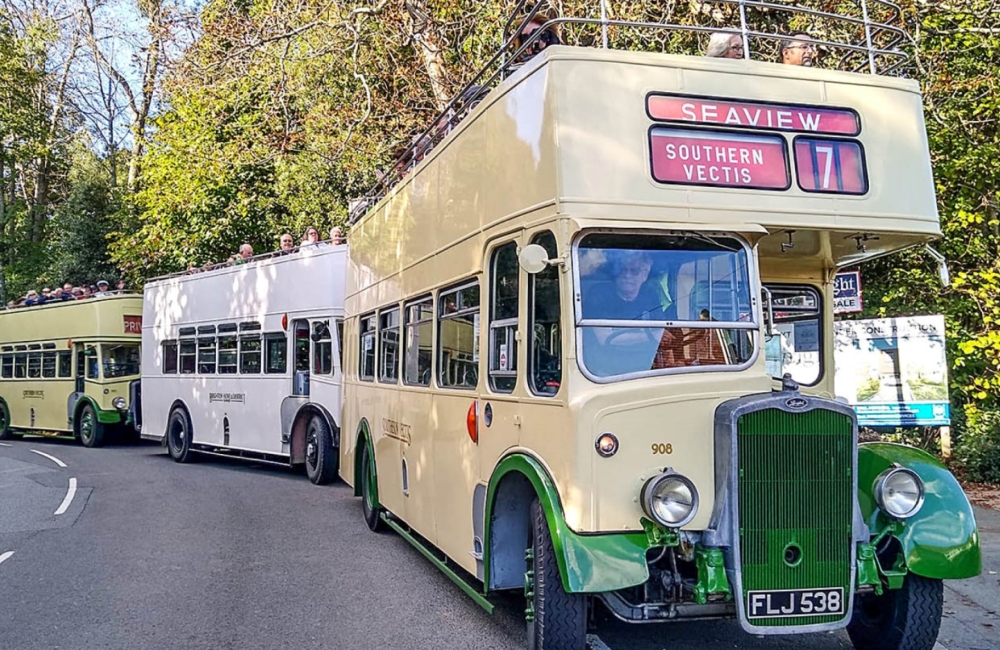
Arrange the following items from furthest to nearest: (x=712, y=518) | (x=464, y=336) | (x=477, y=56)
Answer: (x=477, y=56), (x=464, y=336), (x=712, y=518)

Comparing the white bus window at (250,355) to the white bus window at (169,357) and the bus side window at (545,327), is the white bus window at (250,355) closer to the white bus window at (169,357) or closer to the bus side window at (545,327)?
the white bus window at (169,357)

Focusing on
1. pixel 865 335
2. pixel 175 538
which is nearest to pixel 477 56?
pixel 865 335

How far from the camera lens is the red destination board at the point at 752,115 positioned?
529 cm

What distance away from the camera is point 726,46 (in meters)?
6.18

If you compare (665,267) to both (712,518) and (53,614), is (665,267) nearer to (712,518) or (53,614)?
(712,518)

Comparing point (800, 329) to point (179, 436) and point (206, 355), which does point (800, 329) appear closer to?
point (206, 355)

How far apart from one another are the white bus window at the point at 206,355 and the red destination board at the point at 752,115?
43.7 ft

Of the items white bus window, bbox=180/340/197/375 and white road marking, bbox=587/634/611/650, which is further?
white bus window, bbox=180/340/197/375

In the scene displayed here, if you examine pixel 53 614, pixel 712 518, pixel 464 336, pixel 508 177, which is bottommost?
pixel 53 614

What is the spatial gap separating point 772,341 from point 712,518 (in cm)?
165

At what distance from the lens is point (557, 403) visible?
5055mm

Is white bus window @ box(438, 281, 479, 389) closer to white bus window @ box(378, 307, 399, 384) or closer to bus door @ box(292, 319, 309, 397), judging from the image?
white bus window @ box(378, 307, 399, 384)

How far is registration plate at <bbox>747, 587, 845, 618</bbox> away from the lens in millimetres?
4746

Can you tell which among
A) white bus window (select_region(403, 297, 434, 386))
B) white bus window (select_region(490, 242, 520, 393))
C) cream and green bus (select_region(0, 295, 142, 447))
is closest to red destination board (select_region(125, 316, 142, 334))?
cream and green bus (select_region(0, 295, 142, 447))
